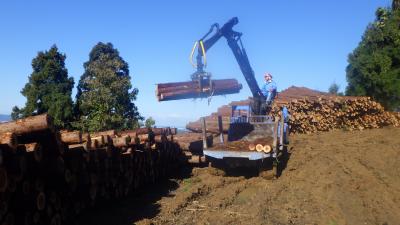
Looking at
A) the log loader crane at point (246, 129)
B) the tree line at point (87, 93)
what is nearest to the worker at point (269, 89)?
the log loader crane at point (246, 129)

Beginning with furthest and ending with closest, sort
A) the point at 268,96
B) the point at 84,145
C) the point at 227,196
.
→ the point at 268,96, the point at 227,196, the point at 84,145

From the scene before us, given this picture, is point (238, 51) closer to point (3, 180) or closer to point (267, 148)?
point (267, 148)

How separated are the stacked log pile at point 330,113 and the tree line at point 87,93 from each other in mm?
4495

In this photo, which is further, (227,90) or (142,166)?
(227,90)

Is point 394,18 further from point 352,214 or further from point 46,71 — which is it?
point 46,71

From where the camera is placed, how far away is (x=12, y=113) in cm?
1958

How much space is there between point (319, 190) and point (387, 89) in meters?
11.6

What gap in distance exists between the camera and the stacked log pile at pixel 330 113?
1773cm

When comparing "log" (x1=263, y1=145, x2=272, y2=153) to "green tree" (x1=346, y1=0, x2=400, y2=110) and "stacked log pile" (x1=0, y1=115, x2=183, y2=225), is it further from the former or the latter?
Result: "green tree" (x1=346, y1=0, x2=400, y2=110)

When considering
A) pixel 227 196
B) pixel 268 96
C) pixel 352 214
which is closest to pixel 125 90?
pixel 268 96

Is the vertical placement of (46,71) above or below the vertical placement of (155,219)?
above

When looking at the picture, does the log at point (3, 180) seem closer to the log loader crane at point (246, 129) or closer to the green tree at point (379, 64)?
the log loader crane at point (246, 129)

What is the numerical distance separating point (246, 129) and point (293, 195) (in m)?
4.10

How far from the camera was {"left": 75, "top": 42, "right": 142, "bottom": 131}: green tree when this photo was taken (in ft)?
61.7
